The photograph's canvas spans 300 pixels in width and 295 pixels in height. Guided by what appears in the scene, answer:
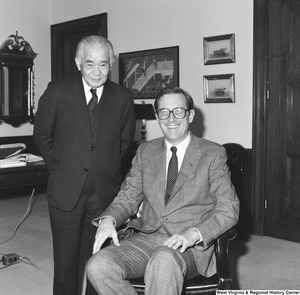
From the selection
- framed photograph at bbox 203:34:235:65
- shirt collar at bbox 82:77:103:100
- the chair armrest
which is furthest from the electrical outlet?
framed photograph at bbox 203:34:235:65

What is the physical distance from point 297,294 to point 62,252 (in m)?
1.47

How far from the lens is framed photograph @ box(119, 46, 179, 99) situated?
5766 mm

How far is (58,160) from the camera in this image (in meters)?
2.86

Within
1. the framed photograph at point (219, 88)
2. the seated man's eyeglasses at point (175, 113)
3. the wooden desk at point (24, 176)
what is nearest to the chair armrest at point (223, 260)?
the seated man's eyeglasses at point (175, 113)

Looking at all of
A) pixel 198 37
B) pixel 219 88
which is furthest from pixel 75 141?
pixel 198 37

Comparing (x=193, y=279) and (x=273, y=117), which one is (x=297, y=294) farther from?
(x=273, y=117)

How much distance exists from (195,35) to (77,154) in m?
3.16

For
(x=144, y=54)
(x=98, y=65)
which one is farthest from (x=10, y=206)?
(x=98, y=65)

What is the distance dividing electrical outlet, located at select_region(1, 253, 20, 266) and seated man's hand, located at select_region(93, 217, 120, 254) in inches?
75.7

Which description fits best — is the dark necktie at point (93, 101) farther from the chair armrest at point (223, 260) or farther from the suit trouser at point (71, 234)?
the chair armrest at point (223, 260)

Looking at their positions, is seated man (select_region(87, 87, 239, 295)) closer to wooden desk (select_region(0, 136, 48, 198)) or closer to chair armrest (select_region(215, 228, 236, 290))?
chair armrest (select_region(215, 228, 236, 290))

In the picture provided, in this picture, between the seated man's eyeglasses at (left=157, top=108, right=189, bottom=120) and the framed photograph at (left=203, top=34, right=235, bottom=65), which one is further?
the framed photograph at (left=203, top=34, right=235, bottom=65)

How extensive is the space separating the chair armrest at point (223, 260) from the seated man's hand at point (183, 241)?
0.56 feet

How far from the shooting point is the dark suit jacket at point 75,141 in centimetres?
279
